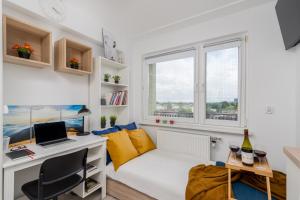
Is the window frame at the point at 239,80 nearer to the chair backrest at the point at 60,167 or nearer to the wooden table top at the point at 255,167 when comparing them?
the wooden table top at the point at 255,167

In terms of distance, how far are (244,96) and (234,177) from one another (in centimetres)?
109

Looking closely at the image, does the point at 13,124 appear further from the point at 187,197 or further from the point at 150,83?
the point at 150,83

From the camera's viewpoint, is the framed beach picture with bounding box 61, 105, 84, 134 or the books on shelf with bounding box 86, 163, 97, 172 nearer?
the books on shelf with bounding box 86, 163, 97, 172

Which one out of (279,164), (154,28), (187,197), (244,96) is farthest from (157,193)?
(154,28)

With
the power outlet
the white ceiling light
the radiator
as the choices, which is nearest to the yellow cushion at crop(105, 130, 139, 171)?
the radiator

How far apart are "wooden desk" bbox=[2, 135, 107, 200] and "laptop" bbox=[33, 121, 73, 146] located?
0.31 ft

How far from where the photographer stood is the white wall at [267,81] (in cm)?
175

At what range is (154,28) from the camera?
2.57 m

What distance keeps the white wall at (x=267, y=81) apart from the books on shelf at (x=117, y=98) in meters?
1.74

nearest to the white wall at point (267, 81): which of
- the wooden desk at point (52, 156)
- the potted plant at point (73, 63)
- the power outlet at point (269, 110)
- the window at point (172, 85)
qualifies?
the power outlet at point (269, 110)

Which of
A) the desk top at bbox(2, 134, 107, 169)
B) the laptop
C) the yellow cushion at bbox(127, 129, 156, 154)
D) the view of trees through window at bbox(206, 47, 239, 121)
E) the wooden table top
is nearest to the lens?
the wooden table top

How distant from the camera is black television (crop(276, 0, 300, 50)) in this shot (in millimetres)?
1283

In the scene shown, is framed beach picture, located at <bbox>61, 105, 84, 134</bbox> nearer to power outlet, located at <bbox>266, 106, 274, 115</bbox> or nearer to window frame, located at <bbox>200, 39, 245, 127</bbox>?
window frame, located at <bbox>200, 39, 245, 127</bbox>

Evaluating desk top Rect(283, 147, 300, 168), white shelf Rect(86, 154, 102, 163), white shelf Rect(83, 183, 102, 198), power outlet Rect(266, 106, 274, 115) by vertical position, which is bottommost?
white shelf Rect(83, 183, 102, 198)
